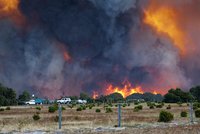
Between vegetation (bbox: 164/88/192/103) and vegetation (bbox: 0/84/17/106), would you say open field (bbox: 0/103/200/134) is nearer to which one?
vegetation (bbox: 164/88/192/103)

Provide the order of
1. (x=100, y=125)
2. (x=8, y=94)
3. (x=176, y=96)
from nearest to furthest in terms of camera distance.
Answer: (x=100, y=125)
(x=176, y=96)
(x=8, y=94)

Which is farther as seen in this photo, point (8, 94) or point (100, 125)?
point (8, 94)

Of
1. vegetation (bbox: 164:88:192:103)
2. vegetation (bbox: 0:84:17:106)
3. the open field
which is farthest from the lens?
vegetation (bbox: 0:84:17:106)

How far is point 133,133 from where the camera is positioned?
29.6 meters

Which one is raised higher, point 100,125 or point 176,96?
point 176,96

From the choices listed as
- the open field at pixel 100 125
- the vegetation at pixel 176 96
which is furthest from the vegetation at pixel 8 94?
the open field at pixel 100 125

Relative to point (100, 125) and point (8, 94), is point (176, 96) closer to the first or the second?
point (8, 94)

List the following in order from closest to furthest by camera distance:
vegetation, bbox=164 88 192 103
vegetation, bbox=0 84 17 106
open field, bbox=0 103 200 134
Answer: open field, bbox=0 103 200 134, vegetation, bbox=164 88 192 103, vegetation, bbox=0 84 17 106

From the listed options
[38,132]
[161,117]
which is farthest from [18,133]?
[161,117]

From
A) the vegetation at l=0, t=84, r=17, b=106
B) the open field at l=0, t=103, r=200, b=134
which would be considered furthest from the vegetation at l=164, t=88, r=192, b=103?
the open field at l=0, t=103, r=200, b=134

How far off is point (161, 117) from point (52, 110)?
3520 centimetres

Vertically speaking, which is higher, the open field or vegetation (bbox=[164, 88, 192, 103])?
vegetation (bbox=[164, 88, 192, 103])

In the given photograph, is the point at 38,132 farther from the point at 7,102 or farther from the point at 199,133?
the point at 7,102

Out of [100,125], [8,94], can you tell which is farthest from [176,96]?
[100,125]
